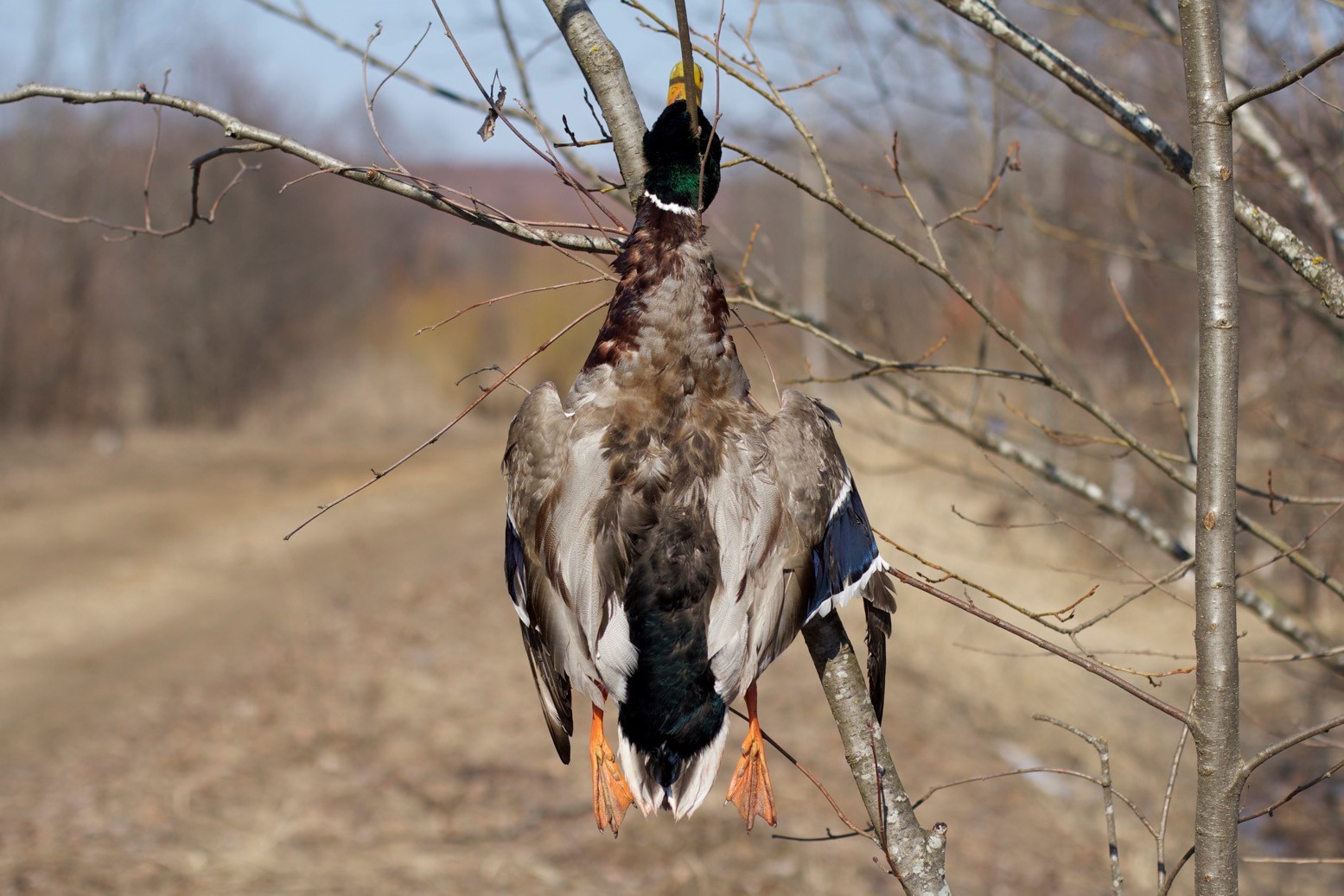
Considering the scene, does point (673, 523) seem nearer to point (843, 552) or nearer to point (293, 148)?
point (843, 552)

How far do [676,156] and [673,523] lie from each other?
801mm

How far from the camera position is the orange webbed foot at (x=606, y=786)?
231 centimetres

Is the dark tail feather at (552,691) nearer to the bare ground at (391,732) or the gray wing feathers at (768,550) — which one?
the gray wing feathers at (768,550)

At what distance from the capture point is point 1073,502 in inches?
516

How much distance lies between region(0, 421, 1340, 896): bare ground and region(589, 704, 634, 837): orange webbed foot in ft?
8.42

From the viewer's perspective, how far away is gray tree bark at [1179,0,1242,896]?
188 centimetres

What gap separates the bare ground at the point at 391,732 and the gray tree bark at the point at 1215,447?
8.46ft

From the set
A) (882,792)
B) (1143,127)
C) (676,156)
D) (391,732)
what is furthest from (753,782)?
(391,732)

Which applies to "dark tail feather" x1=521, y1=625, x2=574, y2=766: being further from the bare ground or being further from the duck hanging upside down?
the bare ground

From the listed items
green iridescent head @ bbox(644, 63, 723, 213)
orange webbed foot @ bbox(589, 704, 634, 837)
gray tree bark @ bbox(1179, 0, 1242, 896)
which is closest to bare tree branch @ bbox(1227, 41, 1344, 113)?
gray tree bark @ bbox(1179, 0, 1242, 896)

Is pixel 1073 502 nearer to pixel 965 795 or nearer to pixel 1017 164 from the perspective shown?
pixel 965 795

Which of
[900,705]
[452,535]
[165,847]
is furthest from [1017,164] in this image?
[452,535]

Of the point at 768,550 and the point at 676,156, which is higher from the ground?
the point at 676,156

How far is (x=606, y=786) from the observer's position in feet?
7.65
